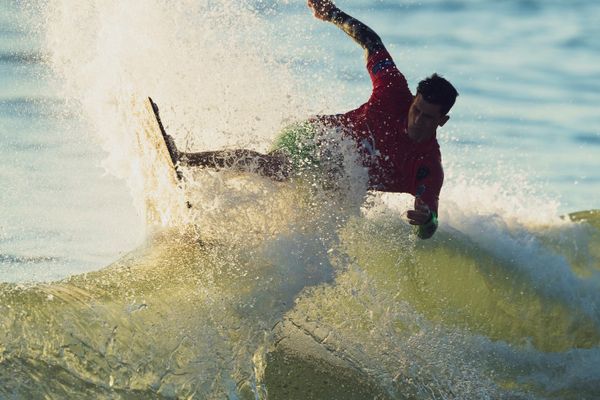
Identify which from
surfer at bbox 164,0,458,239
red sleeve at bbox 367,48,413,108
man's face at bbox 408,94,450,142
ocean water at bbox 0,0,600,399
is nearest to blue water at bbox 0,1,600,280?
ocean water at bbox 0,0,600,399

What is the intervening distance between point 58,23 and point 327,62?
5.43m

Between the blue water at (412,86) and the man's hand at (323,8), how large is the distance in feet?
1.85

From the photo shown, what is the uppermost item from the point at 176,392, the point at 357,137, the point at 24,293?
the point at 357,137

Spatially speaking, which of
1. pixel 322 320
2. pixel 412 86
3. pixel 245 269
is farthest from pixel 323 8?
pixel 412 86

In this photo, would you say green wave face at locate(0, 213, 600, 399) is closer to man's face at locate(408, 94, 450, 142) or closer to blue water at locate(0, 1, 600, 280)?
man's face at locate(408, 94, 450, 142)

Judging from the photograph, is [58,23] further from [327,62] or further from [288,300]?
[327,62]

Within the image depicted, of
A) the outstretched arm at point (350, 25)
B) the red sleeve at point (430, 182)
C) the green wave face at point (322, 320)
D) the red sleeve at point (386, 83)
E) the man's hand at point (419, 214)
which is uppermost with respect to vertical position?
the outstretched arm at point (350, 25)

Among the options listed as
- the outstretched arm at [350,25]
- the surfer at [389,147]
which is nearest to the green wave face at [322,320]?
the surfer at [389,147]

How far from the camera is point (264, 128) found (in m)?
6.13

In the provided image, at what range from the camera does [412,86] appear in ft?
39.1

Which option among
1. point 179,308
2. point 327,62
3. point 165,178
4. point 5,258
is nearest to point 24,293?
point 179,308

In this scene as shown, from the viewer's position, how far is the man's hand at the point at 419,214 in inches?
208

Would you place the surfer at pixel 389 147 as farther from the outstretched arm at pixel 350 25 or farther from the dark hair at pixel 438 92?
the outstretched arm at pixel 350 25

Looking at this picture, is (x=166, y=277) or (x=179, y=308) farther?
(x=166, y=277)
